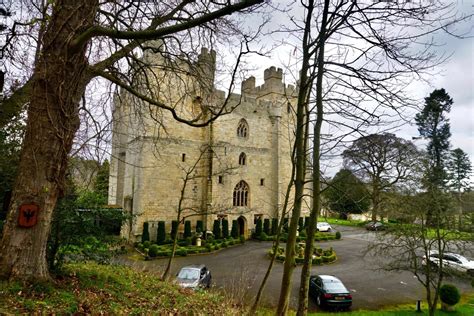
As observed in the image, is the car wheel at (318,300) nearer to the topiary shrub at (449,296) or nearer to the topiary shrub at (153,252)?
the topiary shrub at (449,296)

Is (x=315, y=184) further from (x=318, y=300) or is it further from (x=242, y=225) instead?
(x=242, y=225)

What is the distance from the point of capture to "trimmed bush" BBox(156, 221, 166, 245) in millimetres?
22888

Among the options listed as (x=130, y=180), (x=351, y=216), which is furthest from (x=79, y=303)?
(x=351, y=216)

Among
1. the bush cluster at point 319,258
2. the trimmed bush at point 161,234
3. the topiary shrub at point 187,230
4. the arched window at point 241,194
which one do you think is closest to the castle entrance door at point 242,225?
the arched window at point 241,194

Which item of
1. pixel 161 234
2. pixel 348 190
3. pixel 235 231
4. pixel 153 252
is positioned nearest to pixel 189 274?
pixel 153 252

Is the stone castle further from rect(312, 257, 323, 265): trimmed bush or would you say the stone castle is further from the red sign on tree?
the red sign on tree

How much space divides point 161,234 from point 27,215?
62.6 ft

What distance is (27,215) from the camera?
465cm

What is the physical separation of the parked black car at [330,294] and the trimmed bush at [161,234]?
12793mm

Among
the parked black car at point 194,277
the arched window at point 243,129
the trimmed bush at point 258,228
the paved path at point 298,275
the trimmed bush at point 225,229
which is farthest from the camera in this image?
the arched window at point 243,129

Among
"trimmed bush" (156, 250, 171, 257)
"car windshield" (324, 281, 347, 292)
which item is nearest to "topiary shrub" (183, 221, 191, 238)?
"trimmed bush" (156, 250, 171, 257)

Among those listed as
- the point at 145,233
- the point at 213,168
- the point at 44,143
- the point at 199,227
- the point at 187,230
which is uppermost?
the point at 213,168

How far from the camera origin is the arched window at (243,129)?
29.2m

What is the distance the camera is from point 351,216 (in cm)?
4566
